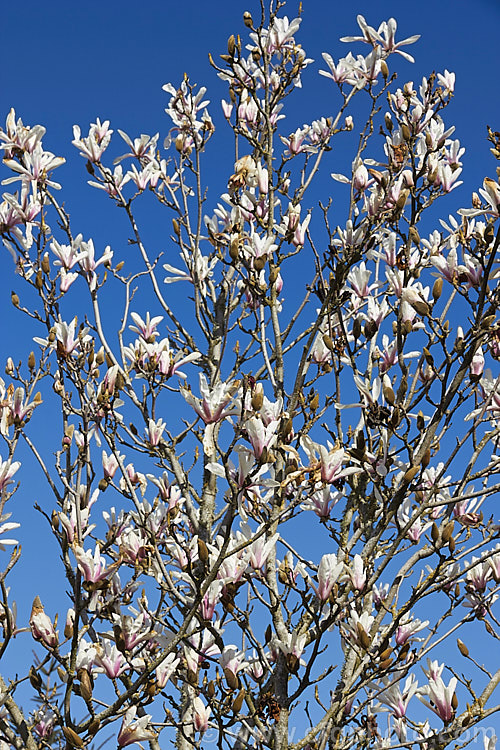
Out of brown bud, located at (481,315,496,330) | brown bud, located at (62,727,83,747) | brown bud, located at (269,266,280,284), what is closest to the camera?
brown bud, located at (62,727,83,747)

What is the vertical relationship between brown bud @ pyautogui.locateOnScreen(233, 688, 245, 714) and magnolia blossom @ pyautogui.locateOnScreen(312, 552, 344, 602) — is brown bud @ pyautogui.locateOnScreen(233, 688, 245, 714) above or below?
below

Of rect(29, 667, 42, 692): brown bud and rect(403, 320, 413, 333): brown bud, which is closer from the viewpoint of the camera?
rect(29, 667, 42, 692): brown bud

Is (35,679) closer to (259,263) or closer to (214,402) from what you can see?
(214,402)

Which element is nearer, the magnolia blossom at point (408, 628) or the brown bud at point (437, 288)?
the brown bud at point (437, 288)

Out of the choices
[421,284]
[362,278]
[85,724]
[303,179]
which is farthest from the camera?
[303,179]

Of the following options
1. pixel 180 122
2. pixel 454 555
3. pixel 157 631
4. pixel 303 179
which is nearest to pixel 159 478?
pixel 157 631

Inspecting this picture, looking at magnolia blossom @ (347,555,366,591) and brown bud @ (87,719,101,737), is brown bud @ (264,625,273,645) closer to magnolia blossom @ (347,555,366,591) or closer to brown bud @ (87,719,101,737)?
magnolia blossom @ (347,555,366,591)

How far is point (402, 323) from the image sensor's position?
10.5 feet

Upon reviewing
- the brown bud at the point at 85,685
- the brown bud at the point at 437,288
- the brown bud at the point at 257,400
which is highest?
the brown bud at the point at 437,288

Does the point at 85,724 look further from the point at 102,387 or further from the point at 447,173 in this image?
the point at 447,173

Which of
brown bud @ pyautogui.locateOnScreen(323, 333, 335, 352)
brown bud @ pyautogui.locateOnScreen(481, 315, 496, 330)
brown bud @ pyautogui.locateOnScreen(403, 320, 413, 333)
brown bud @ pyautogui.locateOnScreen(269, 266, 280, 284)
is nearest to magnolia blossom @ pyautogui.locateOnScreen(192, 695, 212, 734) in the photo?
brown bud @ pyautogui.locateOnScreen(323, 333, 335, 352)

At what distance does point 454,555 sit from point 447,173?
191 cm

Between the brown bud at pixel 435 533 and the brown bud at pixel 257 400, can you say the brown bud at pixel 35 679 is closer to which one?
the brown bud at pixel 257 400

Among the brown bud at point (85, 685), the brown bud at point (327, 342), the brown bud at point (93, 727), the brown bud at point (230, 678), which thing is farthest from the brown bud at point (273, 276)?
the brown bud at point (93, 727)
